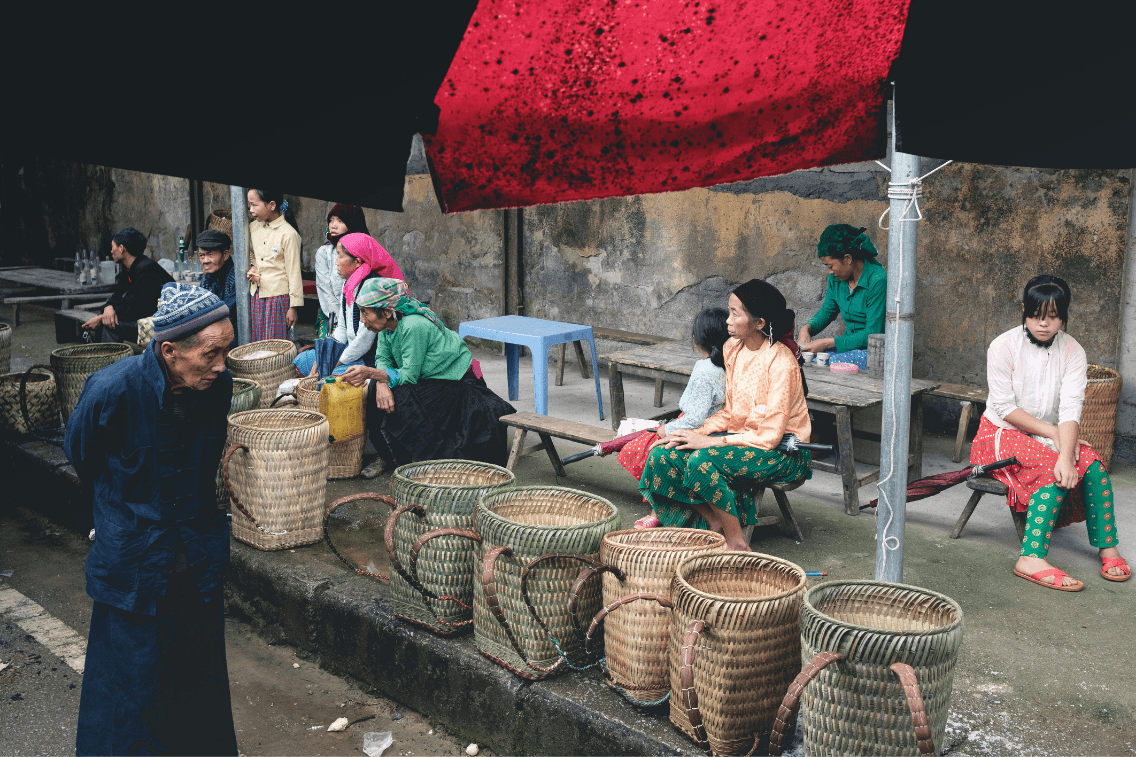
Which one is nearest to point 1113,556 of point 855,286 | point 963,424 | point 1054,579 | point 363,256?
point 1054,579

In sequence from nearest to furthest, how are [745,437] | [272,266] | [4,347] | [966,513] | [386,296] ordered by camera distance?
[745,437] < [966,513] < [386,296] < [4,347] < [272,266]

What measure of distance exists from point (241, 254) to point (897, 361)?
15.3ft

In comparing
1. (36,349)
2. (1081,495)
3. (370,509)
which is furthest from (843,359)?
(36,349)

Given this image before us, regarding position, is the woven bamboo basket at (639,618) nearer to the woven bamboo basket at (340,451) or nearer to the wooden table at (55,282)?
the woven bamboo basket at (340,451)

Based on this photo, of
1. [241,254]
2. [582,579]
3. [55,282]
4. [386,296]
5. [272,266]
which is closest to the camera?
[582,579]

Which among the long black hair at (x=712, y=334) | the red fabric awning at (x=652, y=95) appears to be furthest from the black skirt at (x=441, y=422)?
the red fabric awning at (x=652, y=95)

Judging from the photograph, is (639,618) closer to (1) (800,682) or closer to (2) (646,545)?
(2) (646,545)

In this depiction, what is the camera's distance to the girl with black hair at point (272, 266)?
763 cm

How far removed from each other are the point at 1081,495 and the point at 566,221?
5385 mm

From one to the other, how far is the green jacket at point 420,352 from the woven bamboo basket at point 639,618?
297cm

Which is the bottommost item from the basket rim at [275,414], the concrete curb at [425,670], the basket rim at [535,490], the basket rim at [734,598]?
the concrete curb at [425,670]

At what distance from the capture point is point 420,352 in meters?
5.93

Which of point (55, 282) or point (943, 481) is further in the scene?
point (55, 282)

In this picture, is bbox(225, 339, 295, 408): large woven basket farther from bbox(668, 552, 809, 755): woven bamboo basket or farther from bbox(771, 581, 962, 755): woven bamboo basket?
bbox(771, 581, 962, 755): woven bamboo basket
